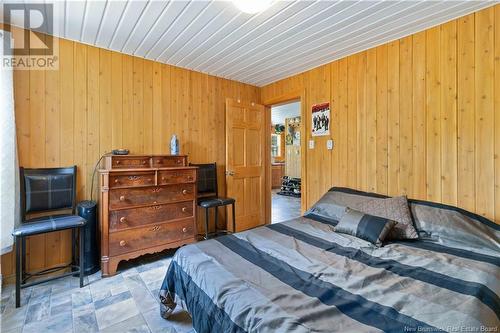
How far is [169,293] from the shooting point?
1742mm

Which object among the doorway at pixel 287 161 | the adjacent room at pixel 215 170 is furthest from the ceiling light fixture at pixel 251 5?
the doorway at pixel 287 161

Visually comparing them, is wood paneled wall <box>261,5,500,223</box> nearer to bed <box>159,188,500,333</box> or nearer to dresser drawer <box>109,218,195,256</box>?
bed <box>159,188,500,333</box>

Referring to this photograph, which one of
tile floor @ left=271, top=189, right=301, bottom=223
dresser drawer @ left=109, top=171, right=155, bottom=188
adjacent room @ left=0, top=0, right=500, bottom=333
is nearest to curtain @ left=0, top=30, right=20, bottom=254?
adjacent room @ left=0, top=0, right=500, bottom=333

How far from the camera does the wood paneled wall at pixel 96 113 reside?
8.05ft

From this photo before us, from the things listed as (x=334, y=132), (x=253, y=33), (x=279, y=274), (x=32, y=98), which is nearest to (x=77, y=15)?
(x=32, y=98)

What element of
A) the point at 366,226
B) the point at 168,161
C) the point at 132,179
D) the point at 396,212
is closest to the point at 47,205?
the point at 132,179

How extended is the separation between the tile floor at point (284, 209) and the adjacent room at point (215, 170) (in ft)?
4.48

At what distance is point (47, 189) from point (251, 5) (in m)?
2.51

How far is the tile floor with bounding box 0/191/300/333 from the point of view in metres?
1.74

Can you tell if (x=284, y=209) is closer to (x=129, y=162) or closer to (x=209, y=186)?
(x=209, y=186)

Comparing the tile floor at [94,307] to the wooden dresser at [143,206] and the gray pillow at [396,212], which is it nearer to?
the wooden dresser at [143,206]

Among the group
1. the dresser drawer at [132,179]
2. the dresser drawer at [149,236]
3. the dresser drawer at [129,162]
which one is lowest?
the dresser drawer at [149,236]

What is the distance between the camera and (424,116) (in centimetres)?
243

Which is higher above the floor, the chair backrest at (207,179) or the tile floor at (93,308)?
the chair backrest at (207,179)
